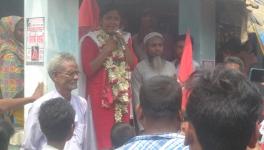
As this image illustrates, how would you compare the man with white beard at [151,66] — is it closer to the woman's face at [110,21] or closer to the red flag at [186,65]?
the red flag at [186,65]

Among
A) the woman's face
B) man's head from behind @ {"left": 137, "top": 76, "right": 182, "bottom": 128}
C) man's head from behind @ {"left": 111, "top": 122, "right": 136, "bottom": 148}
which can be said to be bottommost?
man's head from behind @ {"left": 111, "top": 122, "right": 136, "bottom": 148}

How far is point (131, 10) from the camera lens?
8.55m

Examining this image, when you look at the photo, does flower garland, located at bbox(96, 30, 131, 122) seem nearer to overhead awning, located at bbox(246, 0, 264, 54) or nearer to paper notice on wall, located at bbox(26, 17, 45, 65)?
paper notice on wall, located at bbox(26, 17, 45, 65)

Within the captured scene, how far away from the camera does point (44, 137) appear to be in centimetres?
414

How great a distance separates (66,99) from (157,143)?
1933mm

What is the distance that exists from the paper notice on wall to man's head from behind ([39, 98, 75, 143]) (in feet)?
5.60

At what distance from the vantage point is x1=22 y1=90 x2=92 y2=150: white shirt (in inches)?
164

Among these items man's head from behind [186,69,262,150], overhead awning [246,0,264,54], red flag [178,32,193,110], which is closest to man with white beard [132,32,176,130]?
red flag [178,32,193,110]

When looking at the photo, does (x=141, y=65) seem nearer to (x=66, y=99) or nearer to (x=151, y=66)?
(x=151, y=66)

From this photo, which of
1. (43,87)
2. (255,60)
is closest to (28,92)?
(43,87)

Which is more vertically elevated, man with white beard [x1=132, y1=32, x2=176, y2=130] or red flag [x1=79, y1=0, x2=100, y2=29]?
red flag [x1=79, y1=0, x2=100, y2=29]

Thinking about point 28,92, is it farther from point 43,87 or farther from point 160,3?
point 160,3

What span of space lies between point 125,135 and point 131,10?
12.7 ft

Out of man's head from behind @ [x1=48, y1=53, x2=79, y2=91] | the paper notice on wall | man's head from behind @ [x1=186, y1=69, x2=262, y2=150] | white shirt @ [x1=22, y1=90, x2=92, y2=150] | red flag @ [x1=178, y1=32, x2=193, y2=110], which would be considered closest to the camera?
man's head from behind @ [x1=186, y1=69, x2=262, y2=150]
